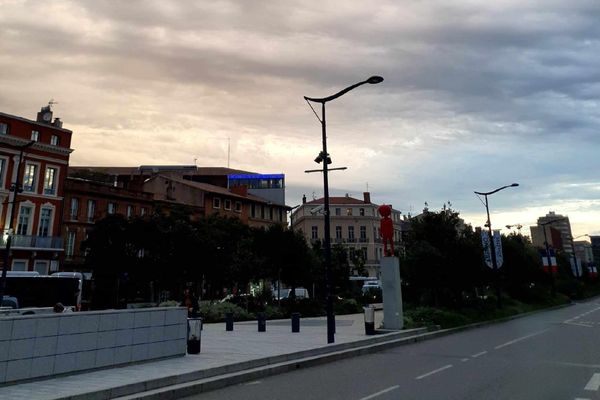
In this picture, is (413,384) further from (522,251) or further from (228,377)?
(522,251)

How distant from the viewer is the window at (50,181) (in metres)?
45.5

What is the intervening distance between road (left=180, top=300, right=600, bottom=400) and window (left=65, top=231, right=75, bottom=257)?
4176 cm

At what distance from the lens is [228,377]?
33.2 ft

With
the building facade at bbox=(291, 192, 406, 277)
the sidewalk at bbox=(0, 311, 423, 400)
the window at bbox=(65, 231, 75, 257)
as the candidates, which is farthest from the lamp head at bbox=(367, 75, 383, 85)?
the building facade at bbox=(291, 192, 406, 277)

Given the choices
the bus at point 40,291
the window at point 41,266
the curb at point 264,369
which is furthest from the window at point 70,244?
the curb at point 264,369

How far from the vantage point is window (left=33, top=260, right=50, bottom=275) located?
42.9m

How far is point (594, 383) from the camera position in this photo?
937 centimetres

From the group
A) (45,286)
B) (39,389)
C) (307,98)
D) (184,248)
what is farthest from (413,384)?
(184,248)

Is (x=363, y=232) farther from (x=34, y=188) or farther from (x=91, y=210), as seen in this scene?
(x=34, y=188)

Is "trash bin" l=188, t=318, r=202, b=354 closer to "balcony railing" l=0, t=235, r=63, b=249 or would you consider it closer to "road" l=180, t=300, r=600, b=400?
"road" l=180, t=300, r=600, b=400

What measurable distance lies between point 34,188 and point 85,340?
133 feet

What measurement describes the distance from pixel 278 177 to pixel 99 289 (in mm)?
48279

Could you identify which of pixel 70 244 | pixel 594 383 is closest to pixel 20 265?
pixel 70 244

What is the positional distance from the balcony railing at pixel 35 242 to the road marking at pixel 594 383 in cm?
4350
